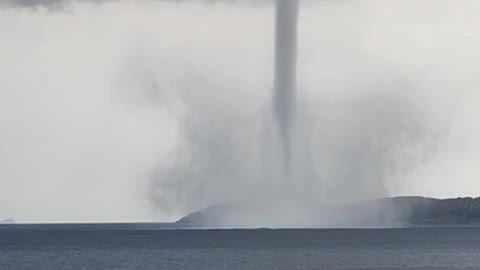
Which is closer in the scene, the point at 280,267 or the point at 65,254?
the point at 280,267

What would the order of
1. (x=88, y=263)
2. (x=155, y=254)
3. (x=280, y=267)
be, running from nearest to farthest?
(x=280, y=267), (x=88, y=263), (x=155, y=254)

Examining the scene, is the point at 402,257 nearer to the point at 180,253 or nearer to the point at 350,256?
the point at 350,256

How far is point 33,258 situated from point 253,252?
99.6 feet

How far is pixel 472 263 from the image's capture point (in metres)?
161

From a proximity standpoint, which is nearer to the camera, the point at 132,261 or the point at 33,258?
the point at 132,261

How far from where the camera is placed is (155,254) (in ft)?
628

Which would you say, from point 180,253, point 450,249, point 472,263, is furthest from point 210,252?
point 472,263

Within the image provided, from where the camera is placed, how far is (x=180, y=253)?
641 feet

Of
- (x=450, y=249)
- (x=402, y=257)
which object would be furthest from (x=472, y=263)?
(x=450, y=249)

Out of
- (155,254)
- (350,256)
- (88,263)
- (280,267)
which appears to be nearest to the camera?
(280,267)

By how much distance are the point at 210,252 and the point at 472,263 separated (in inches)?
1857

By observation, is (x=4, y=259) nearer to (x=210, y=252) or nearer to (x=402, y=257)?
(x=210, y=252)

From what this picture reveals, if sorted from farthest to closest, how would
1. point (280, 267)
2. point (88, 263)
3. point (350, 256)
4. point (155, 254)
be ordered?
point (155, 254), point (350, 256), point (88, 263), point (280, 267)

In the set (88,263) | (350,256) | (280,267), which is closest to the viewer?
(280,267)
